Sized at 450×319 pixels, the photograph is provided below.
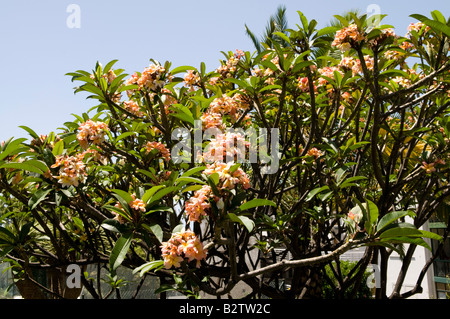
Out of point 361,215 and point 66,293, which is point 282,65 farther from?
point 66,293

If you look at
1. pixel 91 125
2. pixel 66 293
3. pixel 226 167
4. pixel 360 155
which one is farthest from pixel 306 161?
pixel 66 293

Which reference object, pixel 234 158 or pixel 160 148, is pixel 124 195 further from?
pixel 160 148

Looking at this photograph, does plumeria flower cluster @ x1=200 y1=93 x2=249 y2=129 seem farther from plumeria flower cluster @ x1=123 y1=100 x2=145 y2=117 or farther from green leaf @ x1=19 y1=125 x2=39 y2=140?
green leaf @ x1=19 y1=125 x2=39 y2=140

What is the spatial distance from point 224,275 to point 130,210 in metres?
1.03

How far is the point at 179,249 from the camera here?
1.63 metres

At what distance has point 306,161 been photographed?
2.35 m

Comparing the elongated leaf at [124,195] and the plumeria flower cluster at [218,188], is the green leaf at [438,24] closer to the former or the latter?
the plumeria flower cluster at [218,188]

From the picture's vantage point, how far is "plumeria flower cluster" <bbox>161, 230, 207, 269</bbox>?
1635 millimetres

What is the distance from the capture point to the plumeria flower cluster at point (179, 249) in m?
1.63

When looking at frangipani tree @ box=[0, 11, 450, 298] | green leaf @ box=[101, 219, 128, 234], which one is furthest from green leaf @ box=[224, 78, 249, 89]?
green leaf @ box=[101, 219, 128, 234]

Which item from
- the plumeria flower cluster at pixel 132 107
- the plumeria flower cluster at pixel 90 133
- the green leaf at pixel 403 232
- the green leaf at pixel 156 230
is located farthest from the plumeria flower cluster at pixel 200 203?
the plumeria flower cluster at pixel 132 107
